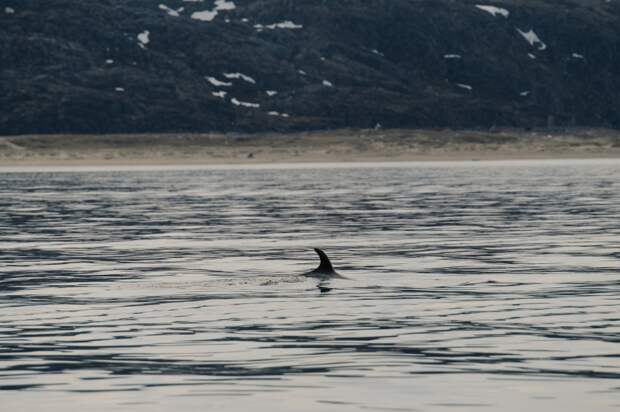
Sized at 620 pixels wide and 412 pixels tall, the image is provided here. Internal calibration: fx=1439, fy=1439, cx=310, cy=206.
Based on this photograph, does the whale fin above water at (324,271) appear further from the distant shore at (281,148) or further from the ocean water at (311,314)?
the distant shore at (281,148)

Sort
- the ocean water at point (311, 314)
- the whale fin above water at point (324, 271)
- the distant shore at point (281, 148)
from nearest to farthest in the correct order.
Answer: the ocean water at point (311, 314) < the whale fin above water at point (324, 271) < the distant shore at point (281, 148)

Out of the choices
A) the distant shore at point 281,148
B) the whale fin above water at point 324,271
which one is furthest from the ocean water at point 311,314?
the distant shore at point 281,148

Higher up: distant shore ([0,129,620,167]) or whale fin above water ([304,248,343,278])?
whale fin above water ([304,248,343,278])

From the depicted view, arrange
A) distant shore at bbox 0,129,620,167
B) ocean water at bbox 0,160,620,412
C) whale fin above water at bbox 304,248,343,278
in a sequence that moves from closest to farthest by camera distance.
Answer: ocean water at bbox 0,160,620,412
whale fin above water at bbox 304,248,343,278
distant shore at bbox 0,129,620,167

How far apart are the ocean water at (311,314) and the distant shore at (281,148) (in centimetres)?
10827

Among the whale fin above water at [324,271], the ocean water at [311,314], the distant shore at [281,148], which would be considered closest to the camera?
the ocean water at [311,314]

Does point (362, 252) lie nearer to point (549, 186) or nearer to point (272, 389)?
point (272, 389)

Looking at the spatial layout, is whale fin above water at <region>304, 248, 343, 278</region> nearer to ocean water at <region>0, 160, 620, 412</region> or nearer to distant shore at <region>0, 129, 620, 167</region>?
ocean water at <region>0, 160, 620, 412</region>

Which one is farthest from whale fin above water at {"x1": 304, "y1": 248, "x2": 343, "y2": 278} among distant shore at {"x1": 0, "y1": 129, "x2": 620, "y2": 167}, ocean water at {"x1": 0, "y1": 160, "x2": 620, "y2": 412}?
distant shore at {"x1": 0, "y1": 129, "x2": 620, "y2": 167}

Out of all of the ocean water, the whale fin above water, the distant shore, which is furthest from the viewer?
the distant shore

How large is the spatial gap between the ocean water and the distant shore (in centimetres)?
10827

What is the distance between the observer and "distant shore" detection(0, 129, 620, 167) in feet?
522

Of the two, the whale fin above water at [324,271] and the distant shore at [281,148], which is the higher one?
the whale fin above water at [324,271]

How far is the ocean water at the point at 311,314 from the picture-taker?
1566 cm
